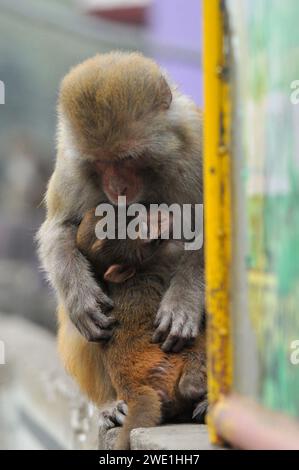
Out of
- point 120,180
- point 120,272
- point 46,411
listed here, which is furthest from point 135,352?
point 46,411

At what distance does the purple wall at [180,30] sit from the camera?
31.8ft

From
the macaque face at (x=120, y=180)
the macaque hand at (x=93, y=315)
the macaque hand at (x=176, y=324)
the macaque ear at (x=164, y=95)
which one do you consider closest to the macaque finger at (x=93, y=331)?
the macaque hand at (x=93, y=315)

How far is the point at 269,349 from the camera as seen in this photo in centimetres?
251

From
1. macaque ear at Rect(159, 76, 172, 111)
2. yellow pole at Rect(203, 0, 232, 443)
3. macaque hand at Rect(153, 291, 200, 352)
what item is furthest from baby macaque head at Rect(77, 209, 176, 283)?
yellow pole at Rect(203, 0, 232, 443)

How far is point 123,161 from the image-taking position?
3957 millimetres

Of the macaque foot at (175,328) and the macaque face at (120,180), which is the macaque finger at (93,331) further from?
the macaque face at (120,180)

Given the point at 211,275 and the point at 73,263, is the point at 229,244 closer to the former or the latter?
the point at 211,275

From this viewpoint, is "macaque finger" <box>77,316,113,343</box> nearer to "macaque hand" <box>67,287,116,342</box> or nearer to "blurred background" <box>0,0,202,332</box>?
"macaque hand" <box>67,287,116,342</box>

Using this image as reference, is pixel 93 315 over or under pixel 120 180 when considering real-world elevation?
under

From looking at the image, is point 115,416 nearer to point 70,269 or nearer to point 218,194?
point 70,269

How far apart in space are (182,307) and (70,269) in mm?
578

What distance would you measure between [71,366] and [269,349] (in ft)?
6.45

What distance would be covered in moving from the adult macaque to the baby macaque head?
11cm

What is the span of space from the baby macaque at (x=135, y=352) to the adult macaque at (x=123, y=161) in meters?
0.06
